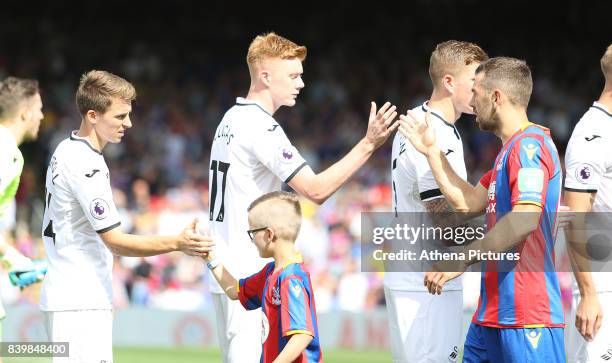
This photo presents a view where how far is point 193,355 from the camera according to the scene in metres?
12.5

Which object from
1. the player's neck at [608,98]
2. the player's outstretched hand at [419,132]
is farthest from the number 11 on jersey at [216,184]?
the player's neck at [608,98]

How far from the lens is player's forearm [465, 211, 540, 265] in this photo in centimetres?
519

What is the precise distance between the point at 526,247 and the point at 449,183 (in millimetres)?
631

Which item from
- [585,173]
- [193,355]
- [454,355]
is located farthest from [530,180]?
[193,355]

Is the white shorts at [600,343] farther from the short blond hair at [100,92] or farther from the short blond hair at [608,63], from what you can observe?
the short blond hair at [100,92]

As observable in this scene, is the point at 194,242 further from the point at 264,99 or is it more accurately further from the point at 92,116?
the point at 264,99

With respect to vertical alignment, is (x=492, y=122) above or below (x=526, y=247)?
above

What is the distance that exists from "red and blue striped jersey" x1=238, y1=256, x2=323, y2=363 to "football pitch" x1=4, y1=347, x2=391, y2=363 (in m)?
6.34

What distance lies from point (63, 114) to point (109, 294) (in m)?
14.3

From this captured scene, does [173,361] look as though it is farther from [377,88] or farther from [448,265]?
[377,88]

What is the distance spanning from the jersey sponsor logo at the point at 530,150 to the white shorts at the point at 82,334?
8.39 ft

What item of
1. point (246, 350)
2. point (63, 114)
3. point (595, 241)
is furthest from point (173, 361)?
point (63, 114)

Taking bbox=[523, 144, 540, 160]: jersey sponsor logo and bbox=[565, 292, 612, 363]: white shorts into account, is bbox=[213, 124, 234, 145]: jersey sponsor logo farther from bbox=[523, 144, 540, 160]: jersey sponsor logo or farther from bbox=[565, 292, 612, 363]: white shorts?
bbox=[565, 292, 612, 363]: white shorts

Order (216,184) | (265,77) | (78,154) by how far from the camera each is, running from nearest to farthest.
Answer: (78,154) < (216,184) < (265,77)
